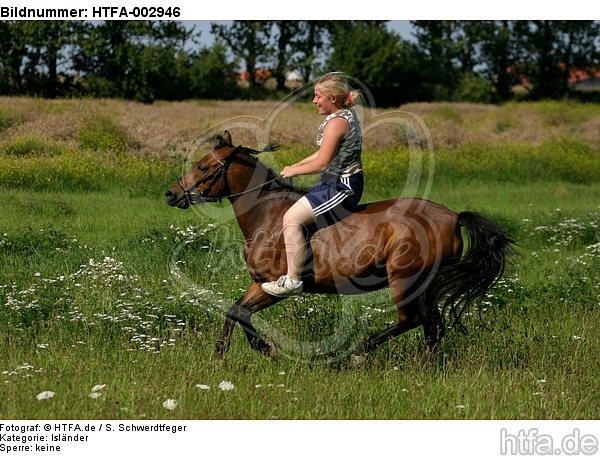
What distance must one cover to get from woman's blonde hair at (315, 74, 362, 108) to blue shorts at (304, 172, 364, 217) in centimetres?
69

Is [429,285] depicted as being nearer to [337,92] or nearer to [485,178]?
[337,92]

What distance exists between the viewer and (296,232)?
7.12 meters

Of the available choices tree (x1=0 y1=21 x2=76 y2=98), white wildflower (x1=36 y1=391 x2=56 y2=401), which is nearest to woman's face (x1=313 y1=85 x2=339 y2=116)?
white wildflower (x1=36 y1=391 x2=56 y2=401)

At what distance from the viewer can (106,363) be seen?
7.12 metres

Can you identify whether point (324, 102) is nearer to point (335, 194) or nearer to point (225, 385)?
point (335, 194)

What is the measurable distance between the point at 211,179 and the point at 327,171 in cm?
115

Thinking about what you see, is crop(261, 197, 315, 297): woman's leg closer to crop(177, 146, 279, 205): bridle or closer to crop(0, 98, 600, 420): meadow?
crop(177, 146, 279, 205): bridle

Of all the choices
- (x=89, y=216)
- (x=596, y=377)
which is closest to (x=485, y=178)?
(x=89, y=216)

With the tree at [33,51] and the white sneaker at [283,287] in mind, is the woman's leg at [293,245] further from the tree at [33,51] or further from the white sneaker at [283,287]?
the tree at [33,51]

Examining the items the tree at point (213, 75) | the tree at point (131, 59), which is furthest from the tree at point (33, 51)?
the tree at point (213, 75)

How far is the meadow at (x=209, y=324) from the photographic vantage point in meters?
6.29

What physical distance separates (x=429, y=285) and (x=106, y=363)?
314 centimetres

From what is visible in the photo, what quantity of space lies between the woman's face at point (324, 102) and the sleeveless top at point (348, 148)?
50 millimetres

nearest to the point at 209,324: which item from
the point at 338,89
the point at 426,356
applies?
the point at 426,356
